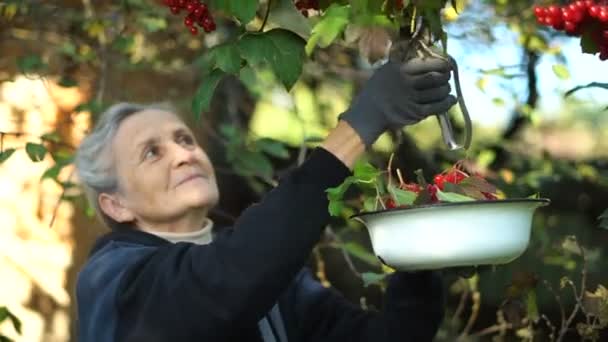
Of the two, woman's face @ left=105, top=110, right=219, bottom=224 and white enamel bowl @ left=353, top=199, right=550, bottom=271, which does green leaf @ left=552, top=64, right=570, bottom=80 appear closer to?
woman's face @ left=105, top=110, right=219, bottom=224

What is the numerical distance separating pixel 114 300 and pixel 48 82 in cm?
166

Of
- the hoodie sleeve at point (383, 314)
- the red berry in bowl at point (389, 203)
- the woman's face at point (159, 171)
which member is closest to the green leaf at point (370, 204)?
the red berry in bowl at point (389, 203)

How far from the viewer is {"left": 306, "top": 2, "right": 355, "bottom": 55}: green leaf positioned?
144cm

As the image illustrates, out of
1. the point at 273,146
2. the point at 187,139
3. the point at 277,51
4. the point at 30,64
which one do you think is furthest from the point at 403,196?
the point at 30,64

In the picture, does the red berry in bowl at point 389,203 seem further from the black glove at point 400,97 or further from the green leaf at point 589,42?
the green leaf at point 589,42

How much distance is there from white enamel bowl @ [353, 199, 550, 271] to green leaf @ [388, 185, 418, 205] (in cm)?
4

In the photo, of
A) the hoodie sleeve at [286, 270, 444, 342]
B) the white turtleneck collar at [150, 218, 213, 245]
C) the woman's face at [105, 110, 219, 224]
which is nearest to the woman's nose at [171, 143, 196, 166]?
the woman's face at [105, 110, 219, 224]

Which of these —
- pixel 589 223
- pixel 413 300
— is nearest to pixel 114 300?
pixel 413 300

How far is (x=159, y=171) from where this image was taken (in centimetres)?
232

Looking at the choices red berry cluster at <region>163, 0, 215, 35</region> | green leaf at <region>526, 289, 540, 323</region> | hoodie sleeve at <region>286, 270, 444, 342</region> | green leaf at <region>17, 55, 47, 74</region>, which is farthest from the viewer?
green leaf at <region>17, 55, 47, 74</region>

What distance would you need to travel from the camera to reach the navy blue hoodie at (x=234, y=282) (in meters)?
1.72

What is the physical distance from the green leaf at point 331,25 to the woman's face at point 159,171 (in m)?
0.85

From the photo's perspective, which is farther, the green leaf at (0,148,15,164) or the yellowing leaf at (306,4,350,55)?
the green leaf at (0,148,15,164)

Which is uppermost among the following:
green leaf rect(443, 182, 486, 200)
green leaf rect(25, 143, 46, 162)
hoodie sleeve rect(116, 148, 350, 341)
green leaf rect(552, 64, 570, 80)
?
green leaf rect(443, 182, 486, 200)
